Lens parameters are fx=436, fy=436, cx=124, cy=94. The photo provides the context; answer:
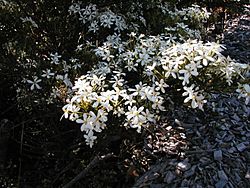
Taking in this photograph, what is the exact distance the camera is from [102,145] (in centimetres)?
287

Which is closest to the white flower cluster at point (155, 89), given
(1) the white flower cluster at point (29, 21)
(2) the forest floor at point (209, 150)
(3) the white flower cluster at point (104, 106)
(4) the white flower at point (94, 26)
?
(3) the white flower cluster at point (104, 106)

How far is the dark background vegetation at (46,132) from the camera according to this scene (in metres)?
2.98

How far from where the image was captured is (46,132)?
3.23 metres

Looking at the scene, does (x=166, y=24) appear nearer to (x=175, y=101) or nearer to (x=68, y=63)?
(x=68, y=63)

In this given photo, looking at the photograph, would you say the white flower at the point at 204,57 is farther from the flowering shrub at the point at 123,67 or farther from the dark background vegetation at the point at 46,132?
the dark background vegetation at the point at 46,132

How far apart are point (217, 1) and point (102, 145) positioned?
193cm

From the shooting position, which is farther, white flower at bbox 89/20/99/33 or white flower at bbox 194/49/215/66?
white flower at bbox 89/20/99/33

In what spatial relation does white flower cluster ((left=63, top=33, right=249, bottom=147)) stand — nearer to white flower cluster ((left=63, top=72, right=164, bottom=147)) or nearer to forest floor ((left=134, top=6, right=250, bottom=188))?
white flower cluster ((left=63, top=72, right=164, bottom=147))

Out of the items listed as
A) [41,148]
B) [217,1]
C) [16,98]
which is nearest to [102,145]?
[41,148]

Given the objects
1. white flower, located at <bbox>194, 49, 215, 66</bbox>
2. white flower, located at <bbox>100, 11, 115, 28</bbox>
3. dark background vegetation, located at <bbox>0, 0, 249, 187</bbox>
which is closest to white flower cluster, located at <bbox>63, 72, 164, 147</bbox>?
white flower, located at <bbox>194, 49, 215, 66</bbox>

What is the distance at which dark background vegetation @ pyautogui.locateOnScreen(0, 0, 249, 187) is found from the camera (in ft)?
9.79

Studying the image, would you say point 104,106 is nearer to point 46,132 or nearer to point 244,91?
point 244,91

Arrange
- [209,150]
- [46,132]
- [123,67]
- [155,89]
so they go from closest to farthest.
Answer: [155,89] → [123,67] → [209,150] → [46,132]

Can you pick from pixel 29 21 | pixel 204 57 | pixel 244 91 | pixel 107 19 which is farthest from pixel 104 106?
pixel 29 21
